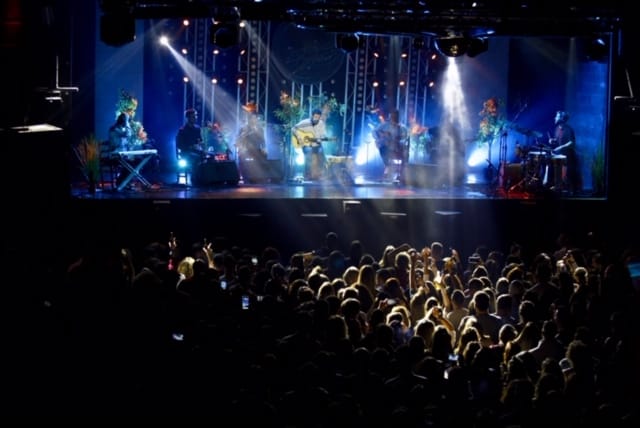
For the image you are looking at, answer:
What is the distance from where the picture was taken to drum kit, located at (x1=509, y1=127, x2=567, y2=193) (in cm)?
1546

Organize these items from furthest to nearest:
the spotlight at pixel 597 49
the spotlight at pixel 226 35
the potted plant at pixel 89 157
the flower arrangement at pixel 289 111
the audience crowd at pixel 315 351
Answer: the flower arrangement at pixel 289 111 → the potted plant at pixel 89 157 → the spotlight at pixel 597 49 → the spotlight at pixel 226 35 → the audience crowd at pixel 315 351

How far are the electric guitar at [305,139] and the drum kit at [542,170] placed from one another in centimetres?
355

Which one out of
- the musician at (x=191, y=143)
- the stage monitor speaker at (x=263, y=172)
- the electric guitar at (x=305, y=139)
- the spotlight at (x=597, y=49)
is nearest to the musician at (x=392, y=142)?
the electric guitar at (x=305, y=139)

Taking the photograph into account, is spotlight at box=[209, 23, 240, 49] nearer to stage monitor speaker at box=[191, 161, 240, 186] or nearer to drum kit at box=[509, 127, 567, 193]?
stage monitor speaker at box=[191, 161, 240, 186]

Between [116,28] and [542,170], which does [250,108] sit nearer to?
[542,170]

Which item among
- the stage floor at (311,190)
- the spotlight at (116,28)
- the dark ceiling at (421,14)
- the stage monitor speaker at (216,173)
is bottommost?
the stage floor at (311,190)

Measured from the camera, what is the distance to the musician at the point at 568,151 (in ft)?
51.1

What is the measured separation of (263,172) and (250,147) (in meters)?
0.56

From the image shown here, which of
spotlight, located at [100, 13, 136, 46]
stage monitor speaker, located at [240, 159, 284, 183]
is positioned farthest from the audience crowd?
stage monitor speaker, located at [240, 159, 284, 183]

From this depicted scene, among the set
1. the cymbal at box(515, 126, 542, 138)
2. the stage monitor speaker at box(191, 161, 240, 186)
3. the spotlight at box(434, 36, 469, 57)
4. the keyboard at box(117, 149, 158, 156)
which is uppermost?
the spotlight at box(434, 36, 469, 57)

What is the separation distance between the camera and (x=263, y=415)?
17.4 feet

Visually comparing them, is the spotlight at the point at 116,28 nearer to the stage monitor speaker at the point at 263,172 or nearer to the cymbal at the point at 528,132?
the stage monitor speaker at the point at 263,172

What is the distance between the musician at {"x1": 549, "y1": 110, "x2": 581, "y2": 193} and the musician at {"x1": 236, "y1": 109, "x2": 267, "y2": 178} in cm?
513

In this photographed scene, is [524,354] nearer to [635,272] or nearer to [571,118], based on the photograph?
[635,272]
